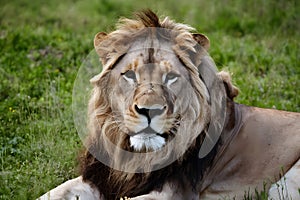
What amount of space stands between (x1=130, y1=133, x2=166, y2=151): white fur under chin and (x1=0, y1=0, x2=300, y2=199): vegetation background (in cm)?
94

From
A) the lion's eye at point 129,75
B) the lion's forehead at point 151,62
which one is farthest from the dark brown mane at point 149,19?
the lion's eye at point 129,75

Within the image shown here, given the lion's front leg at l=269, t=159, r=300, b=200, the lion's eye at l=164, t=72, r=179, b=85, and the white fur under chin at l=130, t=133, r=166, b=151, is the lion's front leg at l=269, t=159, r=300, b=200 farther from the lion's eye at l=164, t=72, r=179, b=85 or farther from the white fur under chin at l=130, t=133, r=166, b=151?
the lion's eye at l=164, t=72, r=179, b=85

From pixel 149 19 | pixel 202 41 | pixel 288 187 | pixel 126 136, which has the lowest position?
pixel 288 187

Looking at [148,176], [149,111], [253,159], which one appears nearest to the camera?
[149,111]

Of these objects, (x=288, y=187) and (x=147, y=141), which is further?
(x=288, y=187)

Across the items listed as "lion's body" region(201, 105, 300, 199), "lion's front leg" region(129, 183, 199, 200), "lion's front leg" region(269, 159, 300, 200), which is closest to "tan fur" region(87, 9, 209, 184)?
"lion's front leg" region(129, 183, 199, 200)

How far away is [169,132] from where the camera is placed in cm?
452

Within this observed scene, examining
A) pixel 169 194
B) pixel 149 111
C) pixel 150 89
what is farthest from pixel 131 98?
pixel 169 194

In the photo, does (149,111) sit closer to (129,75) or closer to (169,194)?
(129,75)

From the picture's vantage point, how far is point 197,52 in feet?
15.6

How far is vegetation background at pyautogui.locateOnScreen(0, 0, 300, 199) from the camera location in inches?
225

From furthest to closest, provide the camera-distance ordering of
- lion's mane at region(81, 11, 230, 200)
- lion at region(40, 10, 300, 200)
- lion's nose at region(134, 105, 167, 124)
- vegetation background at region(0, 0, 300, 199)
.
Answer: vegetation background at region(0, 0, 300, 199) → lion's mane at region(81, 11, 230, 200) → lion at region(40, 10, 300, 200) → lion's nose at region(134, 105, 167, 124)

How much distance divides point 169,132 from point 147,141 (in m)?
0.15

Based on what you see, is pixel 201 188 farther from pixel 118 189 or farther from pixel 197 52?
pixel 197 52
